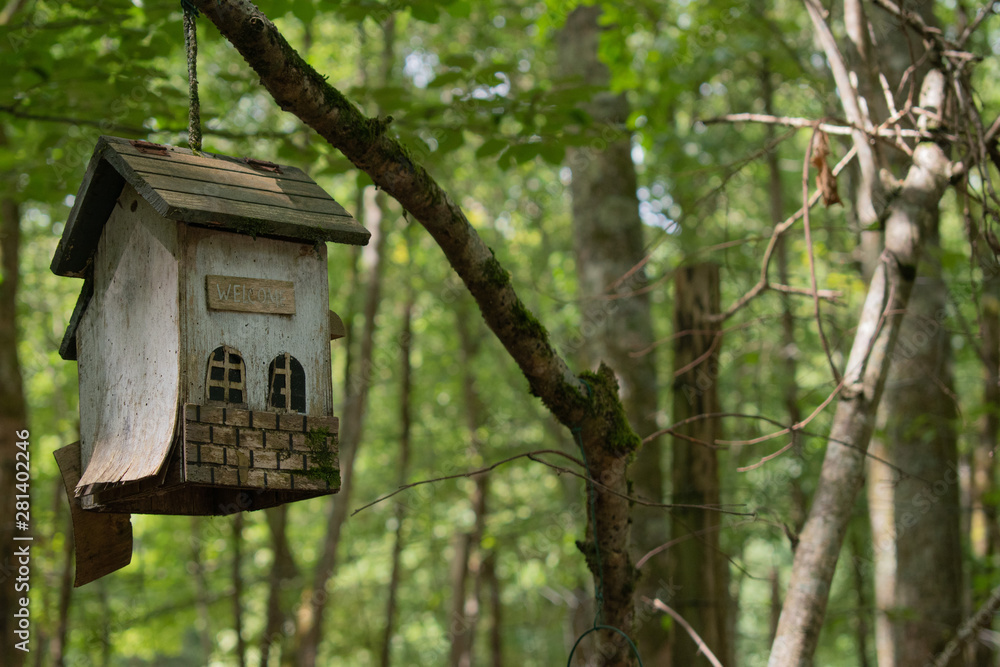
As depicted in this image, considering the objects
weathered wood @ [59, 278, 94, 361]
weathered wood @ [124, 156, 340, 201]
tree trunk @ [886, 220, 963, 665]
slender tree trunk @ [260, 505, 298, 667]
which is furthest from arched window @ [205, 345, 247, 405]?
slender tree trunk @ [260, 505, 298, 667]

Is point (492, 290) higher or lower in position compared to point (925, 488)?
higher

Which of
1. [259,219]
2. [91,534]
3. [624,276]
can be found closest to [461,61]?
[624,276]

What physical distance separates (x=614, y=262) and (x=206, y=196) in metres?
3.89

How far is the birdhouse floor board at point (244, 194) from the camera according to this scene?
6.57 feet

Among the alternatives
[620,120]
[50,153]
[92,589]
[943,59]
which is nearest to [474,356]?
[92,589]

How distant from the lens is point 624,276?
129 inches

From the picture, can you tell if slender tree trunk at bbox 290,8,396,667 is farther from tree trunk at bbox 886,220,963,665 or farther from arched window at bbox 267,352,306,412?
arched window at bbox 267,352,306,412

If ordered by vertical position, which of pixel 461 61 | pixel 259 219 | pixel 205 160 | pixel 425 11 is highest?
pixel 425 11

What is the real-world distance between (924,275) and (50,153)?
5.74m

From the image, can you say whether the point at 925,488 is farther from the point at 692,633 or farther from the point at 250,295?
the point at 250,295

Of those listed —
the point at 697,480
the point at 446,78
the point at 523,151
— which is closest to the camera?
the point at 446,78

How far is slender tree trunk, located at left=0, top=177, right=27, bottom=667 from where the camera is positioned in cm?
518

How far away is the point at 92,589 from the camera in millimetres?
13547

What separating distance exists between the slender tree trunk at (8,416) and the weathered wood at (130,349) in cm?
300
